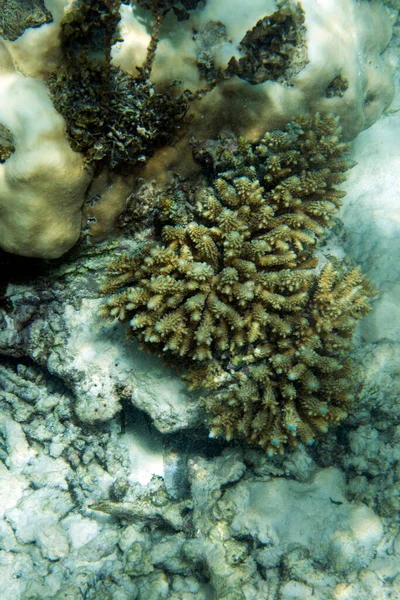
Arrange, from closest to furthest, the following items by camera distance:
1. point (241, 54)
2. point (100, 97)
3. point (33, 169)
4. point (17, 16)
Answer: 1. point (33, 169)
2. point (17, 16)
3. point (100, 97)
4. point (241, 54)

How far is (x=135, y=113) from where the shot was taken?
129 inches

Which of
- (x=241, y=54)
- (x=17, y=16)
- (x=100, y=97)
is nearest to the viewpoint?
(x=17, y=16)

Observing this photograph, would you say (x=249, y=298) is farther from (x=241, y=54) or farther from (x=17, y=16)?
(x=17, y=16)

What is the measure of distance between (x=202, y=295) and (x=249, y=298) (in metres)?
0.40

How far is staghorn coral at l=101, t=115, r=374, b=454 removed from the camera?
10.8 feet

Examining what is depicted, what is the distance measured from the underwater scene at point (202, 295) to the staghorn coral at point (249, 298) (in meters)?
0.02

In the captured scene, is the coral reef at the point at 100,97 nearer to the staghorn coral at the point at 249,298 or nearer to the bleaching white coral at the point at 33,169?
the bleaching white coral at the point at 33,169

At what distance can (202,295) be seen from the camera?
3285mm

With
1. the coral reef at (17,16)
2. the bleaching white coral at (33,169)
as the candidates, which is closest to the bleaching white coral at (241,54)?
the coral reef at (17,16)

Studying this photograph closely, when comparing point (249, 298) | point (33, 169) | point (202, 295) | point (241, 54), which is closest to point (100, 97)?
point (33, 169)

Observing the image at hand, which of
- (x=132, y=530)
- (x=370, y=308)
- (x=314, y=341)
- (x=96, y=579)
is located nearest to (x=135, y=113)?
(x=314, y=341)

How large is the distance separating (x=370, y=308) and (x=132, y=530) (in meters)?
3.52

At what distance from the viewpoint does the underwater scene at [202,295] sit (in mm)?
3195

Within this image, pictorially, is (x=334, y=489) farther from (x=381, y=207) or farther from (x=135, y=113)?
(x=135, y=113)
